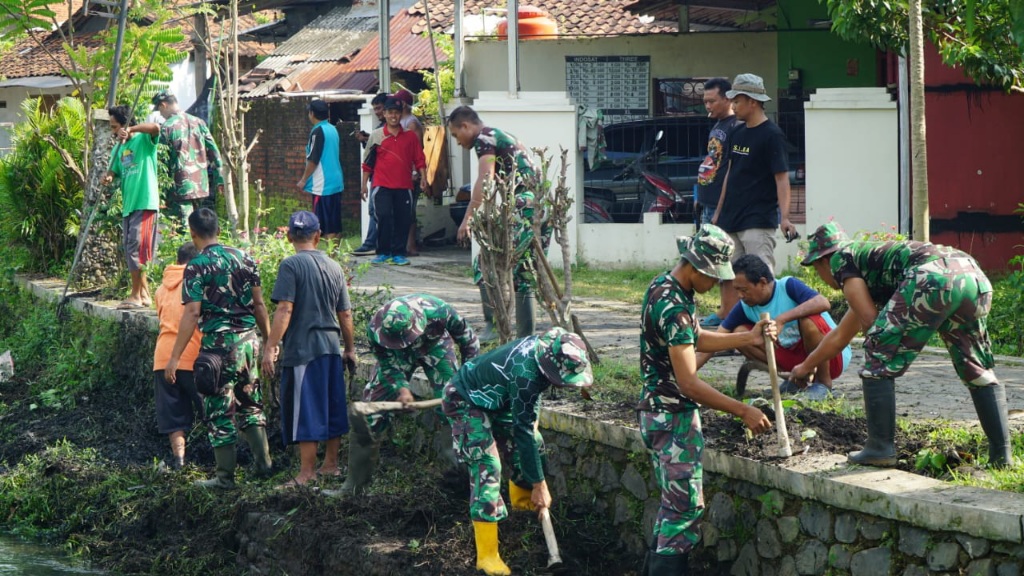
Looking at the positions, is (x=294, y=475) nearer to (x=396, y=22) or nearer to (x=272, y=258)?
(x=272, y=258)

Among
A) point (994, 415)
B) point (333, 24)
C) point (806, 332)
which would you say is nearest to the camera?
point (994, 415)

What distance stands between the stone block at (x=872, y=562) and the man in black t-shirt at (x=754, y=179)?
3415 mm

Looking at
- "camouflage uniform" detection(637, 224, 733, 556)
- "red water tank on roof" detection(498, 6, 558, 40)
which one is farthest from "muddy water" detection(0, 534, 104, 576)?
"red water tank on roof" detection(498, 6, 558, 40)

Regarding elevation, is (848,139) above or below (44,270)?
above

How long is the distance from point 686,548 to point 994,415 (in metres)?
1.60

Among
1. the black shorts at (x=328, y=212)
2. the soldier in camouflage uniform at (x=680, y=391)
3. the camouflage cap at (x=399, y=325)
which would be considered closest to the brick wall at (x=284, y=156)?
the black shorts at (x=328, y=212)

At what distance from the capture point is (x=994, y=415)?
595cm

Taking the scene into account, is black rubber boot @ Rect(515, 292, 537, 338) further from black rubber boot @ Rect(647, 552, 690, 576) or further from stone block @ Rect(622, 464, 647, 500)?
black rubber boot @ Rect(647, 552, 690, 576)

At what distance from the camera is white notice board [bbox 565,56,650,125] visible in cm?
1873

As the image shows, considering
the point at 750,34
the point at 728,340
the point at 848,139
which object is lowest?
the point at 728,340

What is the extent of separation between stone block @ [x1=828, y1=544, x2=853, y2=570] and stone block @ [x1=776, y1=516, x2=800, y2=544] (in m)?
0.23

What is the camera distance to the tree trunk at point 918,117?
836 cm

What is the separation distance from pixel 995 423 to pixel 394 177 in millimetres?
8680

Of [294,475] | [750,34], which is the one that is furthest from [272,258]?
[750,34]
